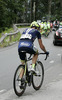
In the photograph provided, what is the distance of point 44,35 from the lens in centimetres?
2666

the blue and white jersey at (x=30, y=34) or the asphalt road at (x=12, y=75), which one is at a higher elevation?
the blue and white jersey at (x=30, y=34)

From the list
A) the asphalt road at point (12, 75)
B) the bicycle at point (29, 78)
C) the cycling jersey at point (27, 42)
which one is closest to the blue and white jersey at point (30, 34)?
the cycling jersey at point (27, 42)

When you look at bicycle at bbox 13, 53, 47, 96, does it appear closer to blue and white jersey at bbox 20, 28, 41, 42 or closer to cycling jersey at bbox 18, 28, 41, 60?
cycling jersey at bbox 18, 28, 41, 60

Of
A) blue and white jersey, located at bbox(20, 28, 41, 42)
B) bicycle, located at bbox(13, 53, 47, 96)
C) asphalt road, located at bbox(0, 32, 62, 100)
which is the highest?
blue and white jersey, located at bbox(20, 28, 41, 42)

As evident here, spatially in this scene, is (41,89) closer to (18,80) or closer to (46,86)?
(46,86)

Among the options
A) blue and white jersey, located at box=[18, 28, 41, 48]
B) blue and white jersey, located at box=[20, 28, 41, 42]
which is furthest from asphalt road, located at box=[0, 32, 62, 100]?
blue and white jersey, located at box=[20, 28, 41, 42]

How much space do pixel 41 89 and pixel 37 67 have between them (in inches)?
22.4

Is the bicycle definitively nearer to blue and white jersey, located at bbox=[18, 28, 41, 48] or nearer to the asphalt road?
the asphalt road

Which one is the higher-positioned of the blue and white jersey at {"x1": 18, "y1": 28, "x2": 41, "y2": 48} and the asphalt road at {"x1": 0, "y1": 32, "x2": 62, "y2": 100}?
the blue and white jersey at {"x1": 18, "y1": 28, "x2": 41, "y2": 48}

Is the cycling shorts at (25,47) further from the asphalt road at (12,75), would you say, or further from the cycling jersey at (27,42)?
the asphalt road at (12,75)

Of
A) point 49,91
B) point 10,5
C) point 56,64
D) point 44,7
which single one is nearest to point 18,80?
point 49,91

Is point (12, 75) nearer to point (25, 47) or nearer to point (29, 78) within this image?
point (29, 78)

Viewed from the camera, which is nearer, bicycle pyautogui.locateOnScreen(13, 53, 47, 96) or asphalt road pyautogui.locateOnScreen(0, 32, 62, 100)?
bicycle pyautogui.locateOnScreen(13, 53, 47, 96)

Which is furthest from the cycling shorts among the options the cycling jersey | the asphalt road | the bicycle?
the asphalt road
